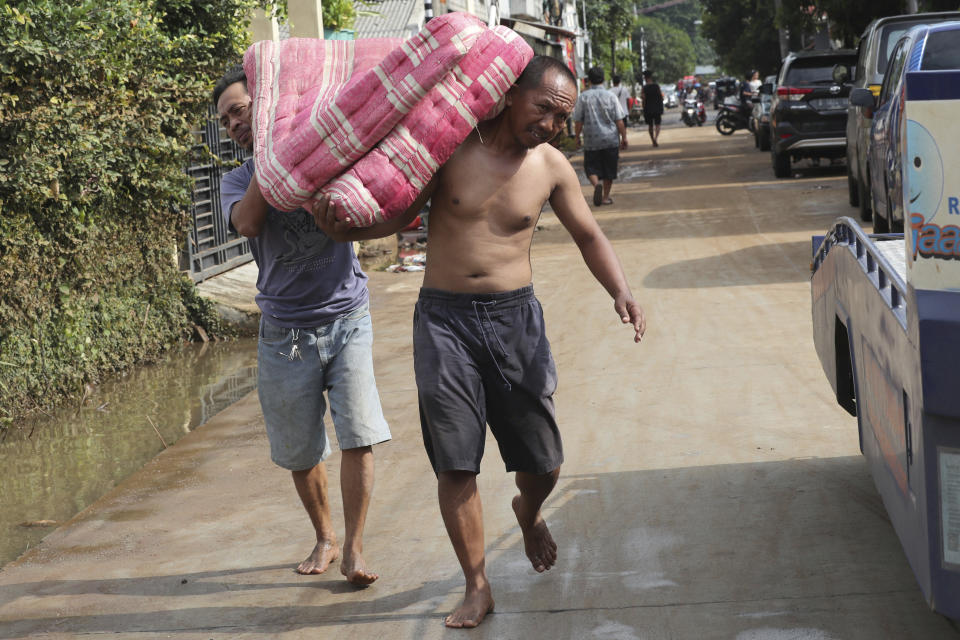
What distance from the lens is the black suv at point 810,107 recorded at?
17.5m

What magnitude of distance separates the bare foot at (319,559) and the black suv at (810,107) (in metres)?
14.5

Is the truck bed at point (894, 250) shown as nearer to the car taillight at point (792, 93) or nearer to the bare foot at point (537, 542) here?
the bare foot at point (537, 542)

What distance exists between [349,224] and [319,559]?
4.82 feet

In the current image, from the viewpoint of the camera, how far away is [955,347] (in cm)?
277

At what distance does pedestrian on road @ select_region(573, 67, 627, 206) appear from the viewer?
15.8 meters

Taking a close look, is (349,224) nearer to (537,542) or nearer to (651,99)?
(537,542)

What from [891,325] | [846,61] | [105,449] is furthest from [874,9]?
[891,325]

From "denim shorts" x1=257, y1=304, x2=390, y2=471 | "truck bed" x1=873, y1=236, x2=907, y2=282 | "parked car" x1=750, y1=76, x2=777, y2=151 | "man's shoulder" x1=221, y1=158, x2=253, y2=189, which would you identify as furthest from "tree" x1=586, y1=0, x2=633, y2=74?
"denim shorts" x1=257, y1=304, x2=390, y2=471

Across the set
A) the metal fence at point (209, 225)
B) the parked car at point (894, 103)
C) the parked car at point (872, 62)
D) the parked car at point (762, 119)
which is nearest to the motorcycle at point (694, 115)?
the parked car at point (762, 119)

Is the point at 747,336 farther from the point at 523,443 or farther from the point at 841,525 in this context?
the point at 523,443

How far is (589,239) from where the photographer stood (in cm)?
404

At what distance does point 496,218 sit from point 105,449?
3671 millimetres

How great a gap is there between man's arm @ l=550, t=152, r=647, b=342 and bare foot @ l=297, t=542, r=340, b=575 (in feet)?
4.70

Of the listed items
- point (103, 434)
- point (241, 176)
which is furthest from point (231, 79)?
point (103, 434)
